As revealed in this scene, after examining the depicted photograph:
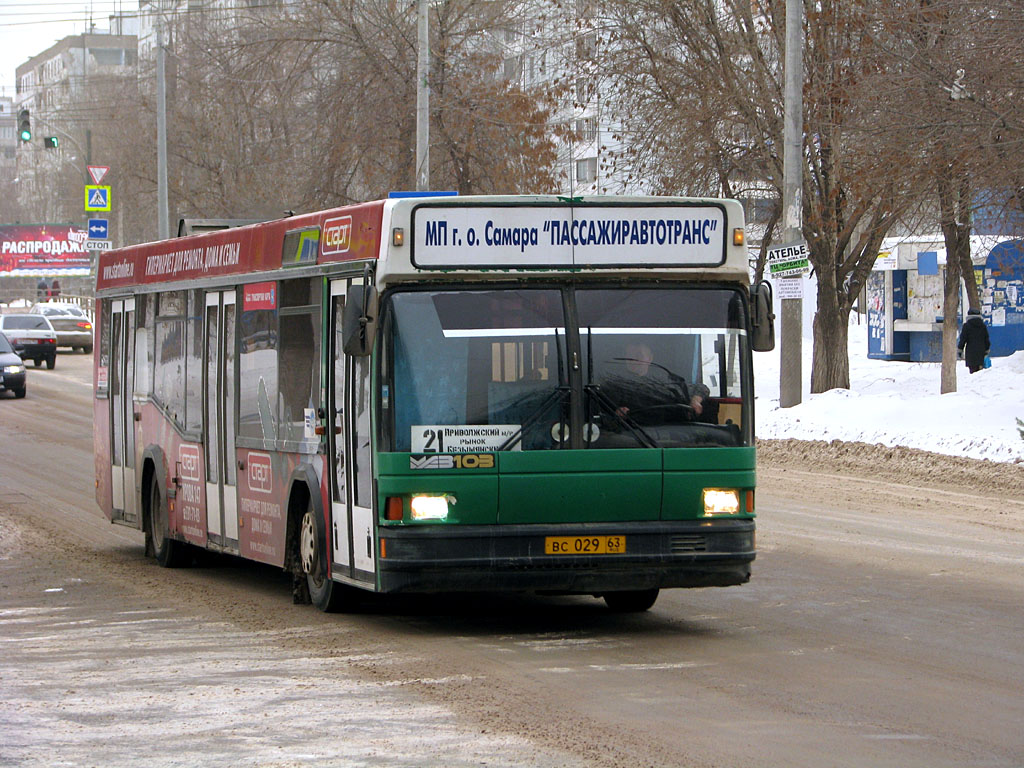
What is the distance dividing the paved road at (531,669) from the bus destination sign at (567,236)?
83.1 inches

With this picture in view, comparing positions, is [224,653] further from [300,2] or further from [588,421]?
[300,2]

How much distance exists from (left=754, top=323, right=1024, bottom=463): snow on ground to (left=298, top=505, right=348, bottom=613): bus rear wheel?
11.0 metres

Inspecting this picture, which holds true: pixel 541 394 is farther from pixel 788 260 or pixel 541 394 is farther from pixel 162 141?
pixel 162 141

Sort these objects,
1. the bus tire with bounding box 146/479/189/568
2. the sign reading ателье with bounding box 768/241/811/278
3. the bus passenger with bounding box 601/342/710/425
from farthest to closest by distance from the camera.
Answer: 1. the sign reading ателье with bounding box 768/241/811/278
2. the bus tire with bounding box 146/479/189/568
3. the bus passenger with bounding box 601/342/710/425

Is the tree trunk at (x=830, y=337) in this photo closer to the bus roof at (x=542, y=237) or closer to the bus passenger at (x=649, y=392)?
the bus roof at (x=542, y=237)

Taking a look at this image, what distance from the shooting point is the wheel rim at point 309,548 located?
33.8 ft

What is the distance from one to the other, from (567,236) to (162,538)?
18.5 feet

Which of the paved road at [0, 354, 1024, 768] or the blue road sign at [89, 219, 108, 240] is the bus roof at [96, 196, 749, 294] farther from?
the blue road sign at [89, 219, 108, 240]

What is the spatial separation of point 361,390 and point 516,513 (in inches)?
45.0

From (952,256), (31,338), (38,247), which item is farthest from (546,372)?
(38,247)

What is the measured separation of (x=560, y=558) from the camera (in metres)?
9.06

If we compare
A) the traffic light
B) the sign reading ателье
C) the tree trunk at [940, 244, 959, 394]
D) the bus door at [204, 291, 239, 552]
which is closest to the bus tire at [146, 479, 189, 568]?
the bus door at [204, 291, 239, 552]

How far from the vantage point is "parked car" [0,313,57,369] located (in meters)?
47.2

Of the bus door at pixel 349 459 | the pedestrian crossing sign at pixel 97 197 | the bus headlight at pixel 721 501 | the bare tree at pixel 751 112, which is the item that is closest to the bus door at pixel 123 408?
the bus door at pixel 349 459
